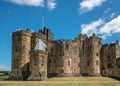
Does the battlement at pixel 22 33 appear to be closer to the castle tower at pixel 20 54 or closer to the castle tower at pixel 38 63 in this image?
the castle tower at pixel 20 54

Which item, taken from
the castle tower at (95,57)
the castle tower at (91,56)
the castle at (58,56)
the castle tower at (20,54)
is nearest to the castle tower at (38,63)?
the castle at (58,56)

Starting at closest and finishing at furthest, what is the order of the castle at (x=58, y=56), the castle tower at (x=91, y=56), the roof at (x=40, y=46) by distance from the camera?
1. the castle at (x=58, y=56)
2. the roof at (x=40, y=46)
3. the castle tower at (x=91, y=56)

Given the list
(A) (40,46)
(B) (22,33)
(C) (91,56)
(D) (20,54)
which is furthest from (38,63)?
(C) (91,56)

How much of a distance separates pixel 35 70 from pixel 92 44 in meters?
20.4

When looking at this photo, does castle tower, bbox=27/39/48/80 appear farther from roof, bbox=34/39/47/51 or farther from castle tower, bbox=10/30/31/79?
castle tower, bbox=10/30/31/79

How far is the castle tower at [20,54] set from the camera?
86.5 metres

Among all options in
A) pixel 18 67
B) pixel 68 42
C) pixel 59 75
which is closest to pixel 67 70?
pixel 59 75

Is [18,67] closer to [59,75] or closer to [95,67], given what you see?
[59,75]

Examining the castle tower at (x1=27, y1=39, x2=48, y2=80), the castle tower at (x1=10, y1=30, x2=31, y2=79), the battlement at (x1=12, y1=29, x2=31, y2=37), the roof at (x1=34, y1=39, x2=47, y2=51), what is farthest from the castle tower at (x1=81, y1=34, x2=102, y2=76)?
the battlement at (x1=12, y1=29, x2=31, y2=37)

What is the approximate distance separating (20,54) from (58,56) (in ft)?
38.5

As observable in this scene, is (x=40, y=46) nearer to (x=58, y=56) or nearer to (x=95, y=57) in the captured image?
(x=58, y=56)

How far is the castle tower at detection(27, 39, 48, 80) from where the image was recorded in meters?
83.9

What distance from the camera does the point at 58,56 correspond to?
9144 centimetres

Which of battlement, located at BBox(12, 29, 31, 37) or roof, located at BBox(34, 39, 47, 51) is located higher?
battlement, located at BBox(12, 29, 31, 37)
